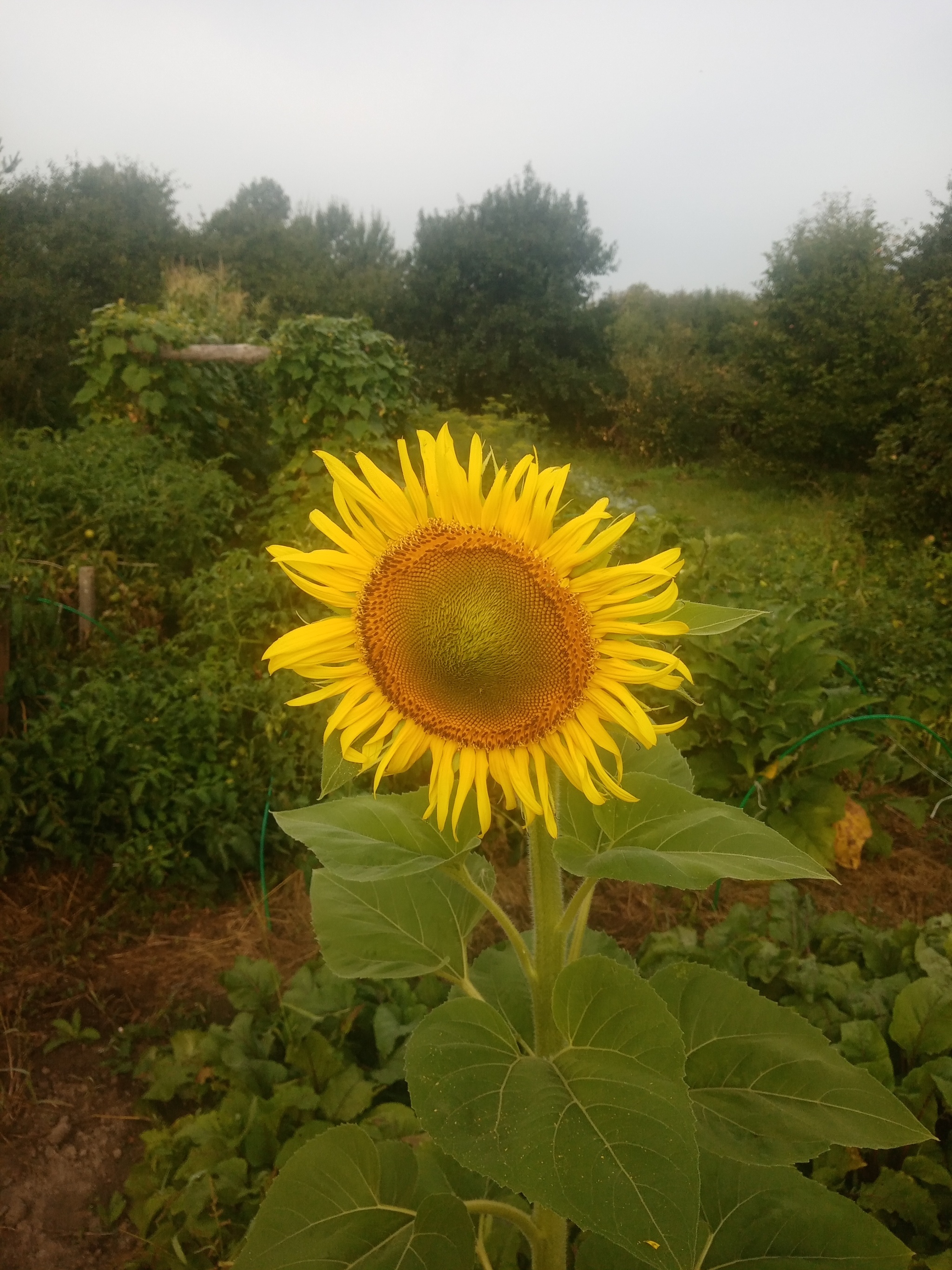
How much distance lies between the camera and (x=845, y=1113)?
857 mm

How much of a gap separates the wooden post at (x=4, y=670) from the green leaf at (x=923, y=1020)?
3191 mm

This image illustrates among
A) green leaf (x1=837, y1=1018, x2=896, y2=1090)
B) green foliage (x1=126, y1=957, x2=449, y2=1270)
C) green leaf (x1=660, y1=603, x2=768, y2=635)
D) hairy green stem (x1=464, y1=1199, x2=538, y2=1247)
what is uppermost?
green leaf (x1=660, y1=603, x2=768, y2=635)

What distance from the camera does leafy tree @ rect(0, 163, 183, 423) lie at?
30.0 feet

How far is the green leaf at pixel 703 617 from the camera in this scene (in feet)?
2.49

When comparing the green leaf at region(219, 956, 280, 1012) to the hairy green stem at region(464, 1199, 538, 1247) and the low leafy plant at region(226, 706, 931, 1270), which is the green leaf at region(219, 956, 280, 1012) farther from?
the hairy green stem at region(464, 1199, 538, 1247)

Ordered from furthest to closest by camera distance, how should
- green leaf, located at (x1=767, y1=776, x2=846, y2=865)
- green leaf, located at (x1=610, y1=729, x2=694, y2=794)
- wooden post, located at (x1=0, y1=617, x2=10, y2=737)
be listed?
wooden post, located at (x1=0, y1=617, x2=10, y2=737), green leaf, located at (x1=767, y1=776, x2=846, y2=865), green leaf, located at (x1=610, y1=729, x2=694, y2=794)

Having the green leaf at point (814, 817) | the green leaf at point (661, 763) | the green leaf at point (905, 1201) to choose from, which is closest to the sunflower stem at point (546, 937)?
the green leaf at point (661, 763)

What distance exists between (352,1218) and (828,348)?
1339 centimetres

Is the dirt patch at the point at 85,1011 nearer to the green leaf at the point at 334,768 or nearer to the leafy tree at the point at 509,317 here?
the green leaf at the point at 334,768

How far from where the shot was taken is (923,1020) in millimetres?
1634

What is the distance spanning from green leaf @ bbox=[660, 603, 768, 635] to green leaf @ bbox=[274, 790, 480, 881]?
0.29 m

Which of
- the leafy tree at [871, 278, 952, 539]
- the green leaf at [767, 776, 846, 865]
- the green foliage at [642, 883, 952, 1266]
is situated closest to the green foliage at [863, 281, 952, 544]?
the leafy tree at [871, 278, 952, 539]

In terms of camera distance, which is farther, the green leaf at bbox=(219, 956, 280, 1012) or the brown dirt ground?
the green leaf at bbox=(219, 956, 280, 1012)

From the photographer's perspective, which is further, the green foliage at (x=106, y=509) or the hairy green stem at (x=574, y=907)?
the green foliage at (x=106, y=509)
